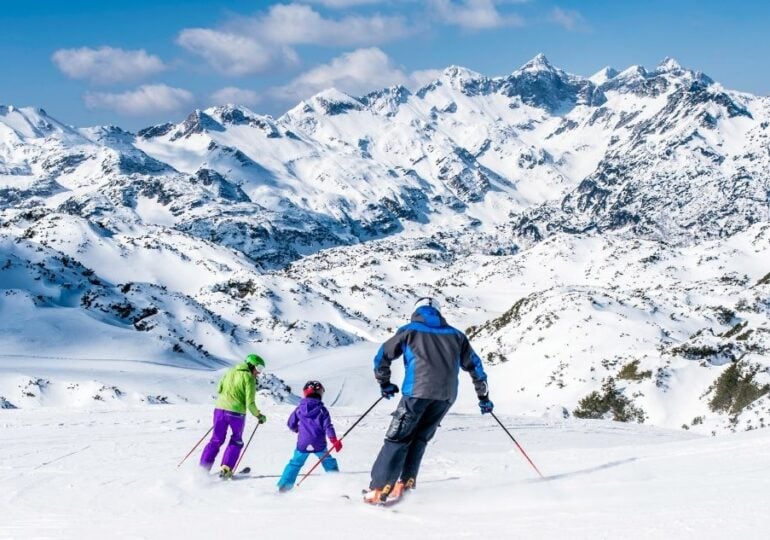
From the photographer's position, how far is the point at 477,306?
12212cm

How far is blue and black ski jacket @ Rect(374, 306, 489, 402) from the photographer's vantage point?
8008mm

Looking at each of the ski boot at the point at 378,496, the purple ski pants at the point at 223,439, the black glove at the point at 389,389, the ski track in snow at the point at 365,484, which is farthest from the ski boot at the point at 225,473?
the black glove at the point at 389,389

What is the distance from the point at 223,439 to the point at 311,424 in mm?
1832

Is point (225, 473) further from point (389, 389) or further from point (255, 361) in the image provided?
point (389, 389)

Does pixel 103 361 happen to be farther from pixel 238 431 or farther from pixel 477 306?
pixel 477 306

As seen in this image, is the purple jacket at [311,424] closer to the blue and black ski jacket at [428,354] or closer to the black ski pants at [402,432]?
the black ski pants at [402,432]

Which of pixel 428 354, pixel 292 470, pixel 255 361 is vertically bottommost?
pixel 292 470

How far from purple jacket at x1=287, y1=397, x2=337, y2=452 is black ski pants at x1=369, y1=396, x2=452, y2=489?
171cm

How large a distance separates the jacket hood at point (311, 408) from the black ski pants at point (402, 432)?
1.89 m

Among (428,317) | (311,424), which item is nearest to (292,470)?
(311,424)

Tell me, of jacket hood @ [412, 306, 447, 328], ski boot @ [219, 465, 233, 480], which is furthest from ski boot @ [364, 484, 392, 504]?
ski boot @ [219, 465, 233, 480]

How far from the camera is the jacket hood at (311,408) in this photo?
388 inches

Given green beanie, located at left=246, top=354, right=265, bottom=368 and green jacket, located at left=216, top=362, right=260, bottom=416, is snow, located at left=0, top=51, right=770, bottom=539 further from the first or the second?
green beanie, located at left=246, top=354, right=265, bottom=368

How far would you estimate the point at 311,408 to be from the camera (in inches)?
389
